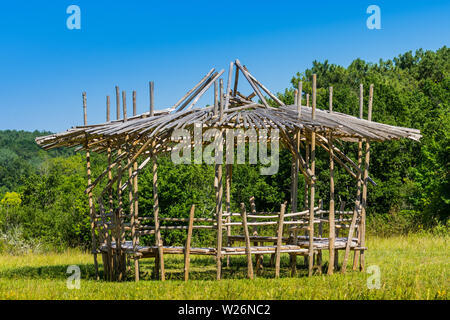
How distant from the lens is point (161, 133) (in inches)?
510

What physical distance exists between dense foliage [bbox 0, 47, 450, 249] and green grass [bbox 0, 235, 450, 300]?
27.6ft

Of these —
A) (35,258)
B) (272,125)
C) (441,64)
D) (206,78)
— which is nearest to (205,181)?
(35,258)

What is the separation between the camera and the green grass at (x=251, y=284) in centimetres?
952

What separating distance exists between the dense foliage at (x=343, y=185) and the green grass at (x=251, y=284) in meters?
8.42

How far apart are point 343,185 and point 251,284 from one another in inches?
887

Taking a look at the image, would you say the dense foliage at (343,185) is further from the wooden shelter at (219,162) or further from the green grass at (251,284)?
the wooden shelter at (219,162)

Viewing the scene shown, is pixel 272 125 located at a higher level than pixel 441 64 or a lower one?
lower

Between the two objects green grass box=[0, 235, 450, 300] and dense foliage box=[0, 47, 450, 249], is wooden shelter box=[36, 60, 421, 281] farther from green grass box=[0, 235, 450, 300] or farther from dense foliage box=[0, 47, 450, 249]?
dense foliage box=[0, 47, 450, 249]

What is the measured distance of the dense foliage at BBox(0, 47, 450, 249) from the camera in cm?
2595

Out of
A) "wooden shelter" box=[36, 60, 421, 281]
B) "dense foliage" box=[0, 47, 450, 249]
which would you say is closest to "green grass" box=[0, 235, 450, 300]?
"wooden shelter" box=[36, 60, 421, 281]

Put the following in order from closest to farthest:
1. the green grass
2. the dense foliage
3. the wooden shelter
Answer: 1. the green grass
2. the wooden shelter
3. the dense foliage

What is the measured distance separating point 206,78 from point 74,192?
20.3 m

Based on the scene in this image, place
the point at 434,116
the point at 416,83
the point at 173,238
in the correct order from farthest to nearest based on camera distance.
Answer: the point at 416,83, the point at 434,116, the point at 173,238

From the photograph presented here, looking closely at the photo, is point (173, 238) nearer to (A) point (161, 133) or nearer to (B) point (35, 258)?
(B) point (35, 258)
